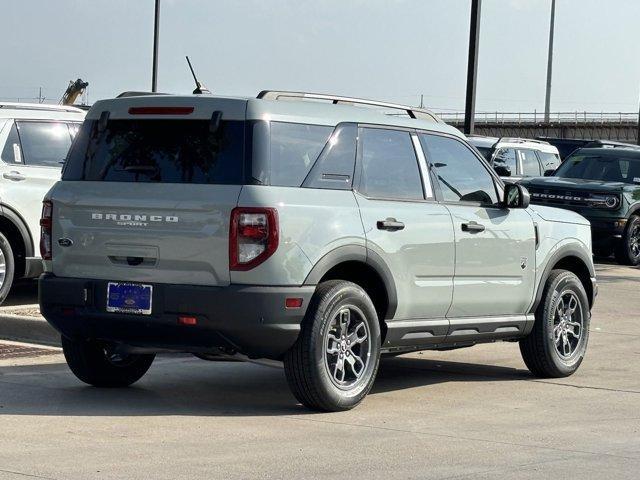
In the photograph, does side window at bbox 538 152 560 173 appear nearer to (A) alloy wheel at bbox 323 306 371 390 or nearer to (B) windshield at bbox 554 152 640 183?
(B) windshield at bbox 554 152 640 183

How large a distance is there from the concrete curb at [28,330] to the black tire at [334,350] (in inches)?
141

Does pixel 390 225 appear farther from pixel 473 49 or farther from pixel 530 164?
pixel 530 164

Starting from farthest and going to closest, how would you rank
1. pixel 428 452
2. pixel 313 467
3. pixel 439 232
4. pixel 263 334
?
1. pixel 439 232
2. pixel 263 334
3. pixel 428 452
4. pixel 313 467

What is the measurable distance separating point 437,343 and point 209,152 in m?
2.20

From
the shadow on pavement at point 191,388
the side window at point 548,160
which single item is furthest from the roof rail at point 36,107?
the side window at point 548,160

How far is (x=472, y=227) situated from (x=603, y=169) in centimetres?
1352

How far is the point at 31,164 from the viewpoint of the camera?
45.1 ft

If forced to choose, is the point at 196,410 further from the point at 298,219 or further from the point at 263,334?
the point at 298,219

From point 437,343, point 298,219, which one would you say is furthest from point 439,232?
point 298,219

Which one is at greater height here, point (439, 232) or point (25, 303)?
point (439, 232)

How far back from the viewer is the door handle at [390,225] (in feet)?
28.7

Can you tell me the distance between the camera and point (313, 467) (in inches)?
268

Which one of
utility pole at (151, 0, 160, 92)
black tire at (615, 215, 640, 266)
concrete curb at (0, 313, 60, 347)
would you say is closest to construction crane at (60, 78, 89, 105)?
utility pole at (151, 0, 160, 92)

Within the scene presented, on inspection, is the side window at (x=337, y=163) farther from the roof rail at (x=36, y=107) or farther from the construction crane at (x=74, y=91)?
the construction crane at (x=74, y=91)
